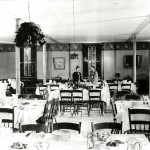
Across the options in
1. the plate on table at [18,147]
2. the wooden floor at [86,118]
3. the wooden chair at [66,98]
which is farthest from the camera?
the wooden chair at [66,98]

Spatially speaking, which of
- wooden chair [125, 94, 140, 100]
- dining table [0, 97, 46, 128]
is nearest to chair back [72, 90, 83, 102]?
wooden chair [125, 94, 140, 100]

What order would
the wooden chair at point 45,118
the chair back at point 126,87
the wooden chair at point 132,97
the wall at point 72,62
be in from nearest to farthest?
the wooden chair at point 45,118 → the wooden chair at point 132,97 → the chair back at point 126,87 → the wall at point 72,62

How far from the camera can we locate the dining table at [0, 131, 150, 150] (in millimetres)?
2791

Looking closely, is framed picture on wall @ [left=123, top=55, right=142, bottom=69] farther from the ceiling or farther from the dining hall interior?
the ceiling

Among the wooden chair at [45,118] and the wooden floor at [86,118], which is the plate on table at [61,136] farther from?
the wooden floor at [86,118]

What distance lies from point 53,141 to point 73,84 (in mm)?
7191

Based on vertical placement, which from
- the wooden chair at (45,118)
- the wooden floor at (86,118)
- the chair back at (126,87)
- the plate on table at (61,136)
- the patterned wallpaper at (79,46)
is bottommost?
the wooden floor at (86,118)

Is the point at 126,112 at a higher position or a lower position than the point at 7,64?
lower

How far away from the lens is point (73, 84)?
10.3 meters

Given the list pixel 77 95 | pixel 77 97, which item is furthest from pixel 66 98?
pixel 77 97

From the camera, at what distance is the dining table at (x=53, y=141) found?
2791 millimetres

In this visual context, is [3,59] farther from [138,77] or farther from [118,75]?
[138,77]

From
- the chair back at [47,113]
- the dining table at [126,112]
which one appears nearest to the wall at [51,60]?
the chair back at [47,113]

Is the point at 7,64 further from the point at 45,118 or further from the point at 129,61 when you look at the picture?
the point at 45,118
